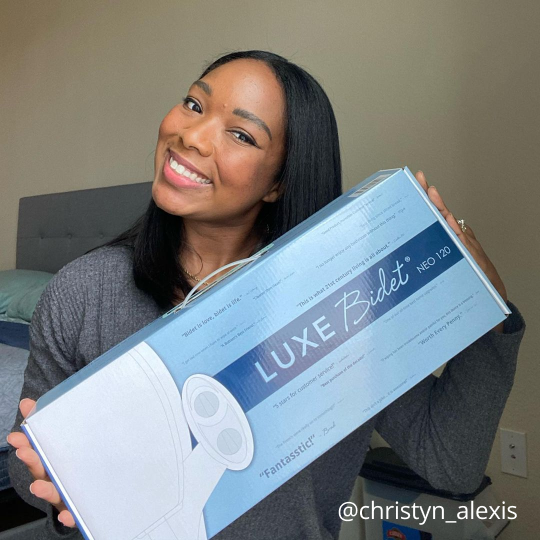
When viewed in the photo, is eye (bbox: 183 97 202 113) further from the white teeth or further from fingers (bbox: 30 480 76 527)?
fingers (bbox: 30 480 76 527)

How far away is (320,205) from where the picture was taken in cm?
100

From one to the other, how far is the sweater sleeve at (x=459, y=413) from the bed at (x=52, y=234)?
3.94 ft

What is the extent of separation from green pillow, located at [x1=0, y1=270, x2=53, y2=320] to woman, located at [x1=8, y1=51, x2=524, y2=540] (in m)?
1.55

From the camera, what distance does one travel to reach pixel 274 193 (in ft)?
3.35

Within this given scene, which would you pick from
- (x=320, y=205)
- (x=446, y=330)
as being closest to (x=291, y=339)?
(x=446, y=330)

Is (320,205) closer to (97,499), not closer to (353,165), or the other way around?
(97,499)

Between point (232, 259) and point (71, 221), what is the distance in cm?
195

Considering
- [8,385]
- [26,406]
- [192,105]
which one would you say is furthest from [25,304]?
[26,406]

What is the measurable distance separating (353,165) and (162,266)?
1.01m

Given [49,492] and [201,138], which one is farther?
[201,138]

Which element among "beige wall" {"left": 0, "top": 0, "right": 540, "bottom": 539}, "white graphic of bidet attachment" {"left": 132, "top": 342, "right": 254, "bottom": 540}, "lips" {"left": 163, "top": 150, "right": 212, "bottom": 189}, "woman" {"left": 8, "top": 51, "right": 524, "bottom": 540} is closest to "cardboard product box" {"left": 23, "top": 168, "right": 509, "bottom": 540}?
"white graphic of bidet attachment" {"left": 132, "top": 342, "right": 254, "bottom": 540}

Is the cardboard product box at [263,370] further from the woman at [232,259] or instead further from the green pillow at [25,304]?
the green pillow at [25,304]

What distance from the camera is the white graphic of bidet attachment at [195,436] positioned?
55cm

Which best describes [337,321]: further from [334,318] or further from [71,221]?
[71,221]
